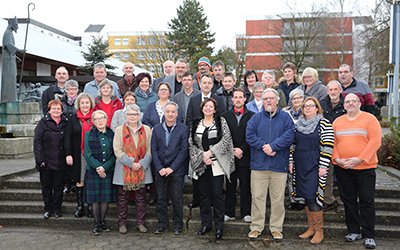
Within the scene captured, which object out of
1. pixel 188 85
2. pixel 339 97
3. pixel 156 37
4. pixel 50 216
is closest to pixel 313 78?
pixel 339 97

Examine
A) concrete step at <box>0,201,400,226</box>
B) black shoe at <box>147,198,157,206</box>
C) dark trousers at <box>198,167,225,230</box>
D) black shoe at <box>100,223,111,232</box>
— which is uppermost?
dark trousers at <box>198,167,225,230</box>

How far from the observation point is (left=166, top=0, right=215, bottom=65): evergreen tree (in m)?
42.7

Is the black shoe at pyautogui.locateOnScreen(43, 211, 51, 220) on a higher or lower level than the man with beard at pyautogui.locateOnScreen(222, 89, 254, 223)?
lower

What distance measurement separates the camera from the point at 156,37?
4825 centimetres

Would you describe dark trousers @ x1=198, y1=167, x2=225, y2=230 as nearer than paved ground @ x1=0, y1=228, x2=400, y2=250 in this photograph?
No

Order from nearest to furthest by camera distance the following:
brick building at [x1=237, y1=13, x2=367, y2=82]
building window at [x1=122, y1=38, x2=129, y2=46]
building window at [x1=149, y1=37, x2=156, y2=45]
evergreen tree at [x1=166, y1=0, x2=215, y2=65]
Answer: brick building at [x1=237, y1=13, x2=367, y2=82], evergreen tree at [x1=166, y1=0, x2=215, y2=65], building window at [x1=149, y1=37, x2=156, y2=45], building window at [x1=122, y1=38, x2=129, y2=46]

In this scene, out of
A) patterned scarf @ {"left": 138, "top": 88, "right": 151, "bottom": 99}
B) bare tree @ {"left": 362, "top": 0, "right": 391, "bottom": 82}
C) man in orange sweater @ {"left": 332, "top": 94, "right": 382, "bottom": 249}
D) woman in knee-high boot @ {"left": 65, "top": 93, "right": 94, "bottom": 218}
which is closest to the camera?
man in orange sweater @ {"left": 332, "top": 94, "right": 382, "bottom": 249}

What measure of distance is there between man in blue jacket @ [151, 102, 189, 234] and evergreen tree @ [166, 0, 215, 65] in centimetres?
3735

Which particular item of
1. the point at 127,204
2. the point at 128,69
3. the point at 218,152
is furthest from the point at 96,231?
the point at 128,69

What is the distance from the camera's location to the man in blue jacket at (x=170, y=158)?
213 inches

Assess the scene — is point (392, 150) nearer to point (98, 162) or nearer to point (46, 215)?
point (98, 162)

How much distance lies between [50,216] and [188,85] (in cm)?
311

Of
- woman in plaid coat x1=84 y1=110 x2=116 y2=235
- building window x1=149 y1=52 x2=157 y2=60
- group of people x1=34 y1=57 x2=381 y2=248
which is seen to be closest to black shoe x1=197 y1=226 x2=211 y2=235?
group of people x1=34 y1=57 x2=381 y2=248

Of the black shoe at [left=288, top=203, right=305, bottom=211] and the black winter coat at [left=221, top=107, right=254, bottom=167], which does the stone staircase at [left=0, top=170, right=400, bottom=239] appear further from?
the black winter coat at [left=221, top=107, right=254, bottom=167]
